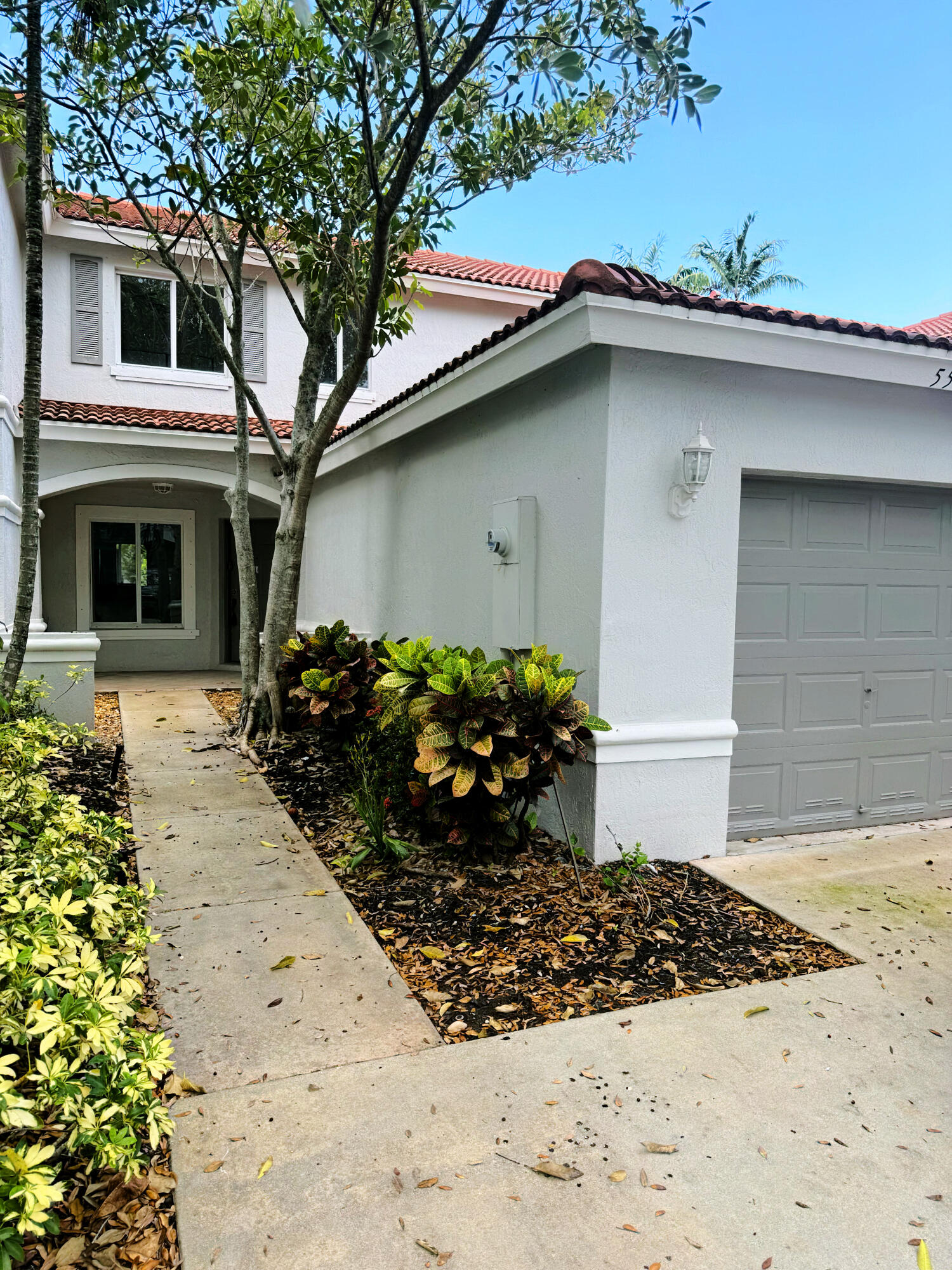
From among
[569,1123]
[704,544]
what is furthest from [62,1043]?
[704,544]

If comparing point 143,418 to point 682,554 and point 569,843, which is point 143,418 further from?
point 569,843

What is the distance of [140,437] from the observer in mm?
11297

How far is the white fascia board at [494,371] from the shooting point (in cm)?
472

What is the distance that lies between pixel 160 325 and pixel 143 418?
2159 millimetres

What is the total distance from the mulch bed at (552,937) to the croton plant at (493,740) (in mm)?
321

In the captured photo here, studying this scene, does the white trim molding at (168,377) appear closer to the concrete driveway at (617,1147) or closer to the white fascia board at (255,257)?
the white fascia board at (255,257)

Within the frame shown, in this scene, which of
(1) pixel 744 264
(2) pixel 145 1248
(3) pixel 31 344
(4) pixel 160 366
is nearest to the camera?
(2) pixel 145 1248

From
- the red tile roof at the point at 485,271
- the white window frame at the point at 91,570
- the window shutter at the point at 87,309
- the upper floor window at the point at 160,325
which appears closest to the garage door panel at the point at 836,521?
the red tile roof at the point at 485,271

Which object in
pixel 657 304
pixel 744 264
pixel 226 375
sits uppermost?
pixel 744 264

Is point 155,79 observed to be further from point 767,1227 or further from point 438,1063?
point 767,1227

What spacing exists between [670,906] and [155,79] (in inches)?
300

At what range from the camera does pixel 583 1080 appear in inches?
117

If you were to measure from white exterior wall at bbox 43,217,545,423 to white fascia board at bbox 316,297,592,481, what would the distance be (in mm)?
3948

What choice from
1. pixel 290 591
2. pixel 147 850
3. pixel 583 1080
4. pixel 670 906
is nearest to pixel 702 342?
pixel 670 906
